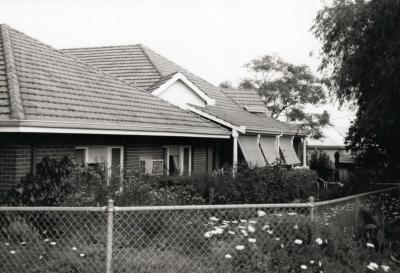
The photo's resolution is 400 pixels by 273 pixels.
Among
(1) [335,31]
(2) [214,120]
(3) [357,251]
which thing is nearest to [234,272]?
(3) [357,251]

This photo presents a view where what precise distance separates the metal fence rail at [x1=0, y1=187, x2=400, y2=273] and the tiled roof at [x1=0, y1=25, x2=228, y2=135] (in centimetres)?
228

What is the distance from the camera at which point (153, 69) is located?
1916 cm

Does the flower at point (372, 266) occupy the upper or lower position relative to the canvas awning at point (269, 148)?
lower

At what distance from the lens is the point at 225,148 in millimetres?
18047

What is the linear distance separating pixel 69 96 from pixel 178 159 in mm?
4756

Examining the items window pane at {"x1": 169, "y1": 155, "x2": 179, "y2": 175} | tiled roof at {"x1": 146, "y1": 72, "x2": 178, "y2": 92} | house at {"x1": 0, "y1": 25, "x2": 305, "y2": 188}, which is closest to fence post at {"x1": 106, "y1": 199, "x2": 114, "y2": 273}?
house at {"x1": 0, "y1": 25, "x2": 305, "y2": 188}

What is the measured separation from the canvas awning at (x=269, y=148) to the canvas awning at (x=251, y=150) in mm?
678

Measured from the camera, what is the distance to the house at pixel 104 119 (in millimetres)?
8945

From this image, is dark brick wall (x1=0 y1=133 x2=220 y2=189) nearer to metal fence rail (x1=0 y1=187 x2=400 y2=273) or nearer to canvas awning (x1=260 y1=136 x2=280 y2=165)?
metal fence rail (x1=0 y1=187 x2=400 y2=273)

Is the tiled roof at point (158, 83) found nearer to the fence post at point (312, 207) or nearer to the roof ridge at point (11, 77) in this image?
the roof ridge at point (11, 77)

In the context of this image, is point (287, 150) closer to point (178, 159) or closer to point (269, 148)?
point (269, 148)

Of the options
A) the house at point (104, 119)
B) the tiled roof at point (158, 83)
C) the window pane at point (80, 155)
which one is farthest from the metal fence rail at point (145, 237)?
the tiled roof at point (158, 83)

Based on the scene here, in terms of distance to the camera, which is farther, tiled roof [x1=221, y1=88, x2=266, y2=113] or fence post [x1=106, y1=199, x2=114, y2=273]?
tiled roof [x1=221, y1=88, x2=266, y2=113]

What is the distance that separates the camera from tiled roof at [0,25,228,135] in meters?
9.38
